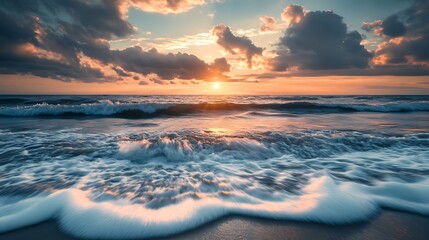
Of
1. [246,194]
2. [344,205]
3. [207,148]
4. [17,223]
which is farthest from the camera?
[207,148]

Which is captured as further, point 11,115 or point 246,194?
point 11,115

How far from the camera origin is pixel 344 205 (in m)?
2.29

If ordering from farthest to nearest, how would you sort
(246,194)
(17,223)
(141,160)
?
(141,160)
(246,194)
(17,223)

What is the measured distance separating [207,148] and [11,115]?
1403 centimetres

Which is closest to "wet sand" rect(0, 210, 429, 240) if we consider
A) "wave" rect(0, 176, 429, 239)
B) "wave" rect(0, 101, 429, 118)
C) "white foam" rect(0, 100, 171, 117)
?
"wave" rect(0, 176, 429, 239)

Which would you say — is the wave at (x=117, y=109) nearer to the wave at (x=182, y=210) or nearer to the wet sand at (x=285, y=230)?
the wave at (x=182, y=210)

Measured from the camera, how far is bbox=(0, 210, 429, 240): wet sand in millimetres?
1821

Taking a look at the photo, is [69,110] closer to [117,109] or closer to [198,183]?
[117,109]

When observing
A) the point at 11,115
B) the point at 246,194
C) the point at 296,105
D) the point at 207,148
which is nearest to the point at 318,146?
the point at 207,148

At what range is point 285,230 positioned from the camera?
74.8 inches

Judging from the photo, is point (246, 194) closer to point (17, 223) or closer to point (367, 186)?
point (367, 186)

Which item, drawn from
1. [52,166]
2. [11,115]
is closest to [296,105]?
[52,166]

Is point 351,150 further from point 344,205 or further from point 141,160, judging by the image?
point 141,160

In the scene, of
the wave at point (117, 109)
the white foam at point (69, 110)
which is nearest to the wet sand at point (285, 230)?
the wave at point (117, 109)
